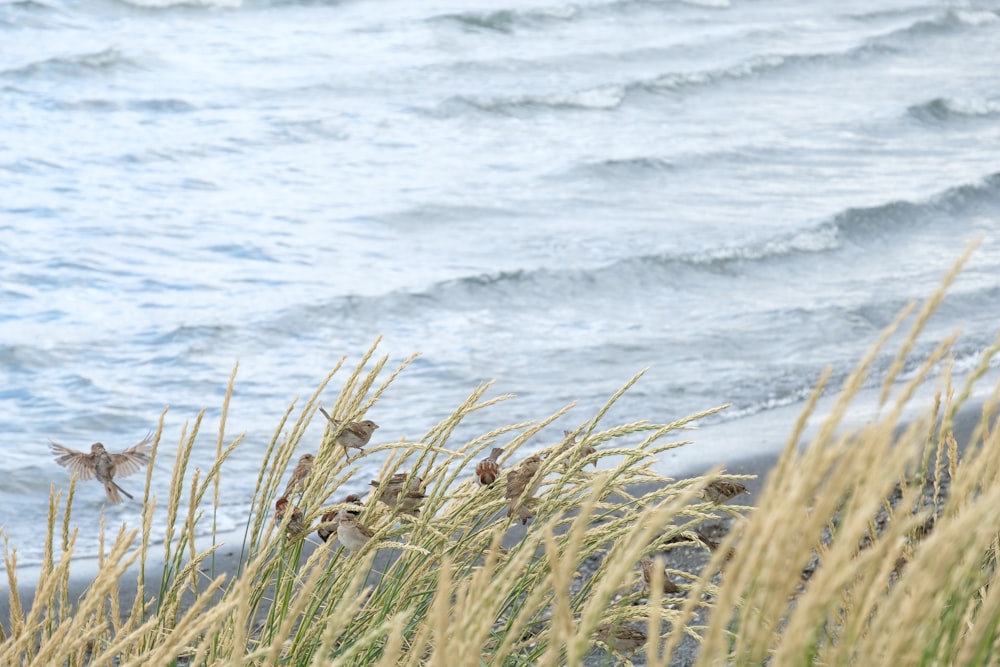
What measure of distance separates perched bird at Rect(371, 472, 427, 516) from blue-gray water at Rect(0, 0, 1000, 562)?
10.3ft

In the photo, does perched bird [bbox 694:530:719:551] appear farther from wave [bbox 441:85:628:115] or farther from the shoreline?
wave [bbox 441:85:628:115]

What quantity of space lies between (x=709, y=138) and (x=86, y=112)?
676cm

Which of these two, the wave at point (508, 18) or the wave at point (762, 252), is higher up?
the wave at point (508, 18)

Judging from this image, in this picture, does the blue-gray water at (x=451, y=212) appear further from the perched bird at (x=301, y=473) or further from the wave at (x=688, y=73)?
the perched bird at (x=301, y=473)

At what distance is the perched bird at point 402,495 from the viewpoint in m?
2.18

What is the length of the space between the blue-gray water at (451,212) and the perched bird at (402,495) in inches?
124

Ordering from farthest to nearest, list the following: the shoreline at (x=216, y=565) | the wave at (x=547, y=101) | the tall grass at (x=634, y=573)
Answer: the wave at (x=547, y=101) < the shoreline at (x=216, y=565) < the tall grass at (x=634, y=573)

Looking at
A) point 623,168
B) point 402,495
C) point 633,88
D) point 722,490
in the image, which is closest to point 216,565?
point 402,495

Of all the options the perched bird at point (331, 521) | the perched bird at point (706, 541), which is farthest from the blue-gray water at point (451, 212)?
the perched bird at point (331, 521)

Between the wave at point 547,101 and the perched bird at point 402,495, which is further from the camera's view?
the wave at point 547,101

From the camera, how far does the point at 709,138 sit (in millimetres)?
13000

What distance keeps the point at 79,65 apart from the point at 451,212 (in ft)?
21.5

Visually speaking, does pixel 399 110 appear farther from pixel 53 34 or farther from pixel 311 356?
pixel 311 356

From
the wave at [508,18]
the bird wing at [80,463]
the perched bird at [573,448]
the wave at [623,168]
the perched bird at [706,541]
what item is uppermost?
the wave at [508,18]
